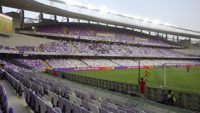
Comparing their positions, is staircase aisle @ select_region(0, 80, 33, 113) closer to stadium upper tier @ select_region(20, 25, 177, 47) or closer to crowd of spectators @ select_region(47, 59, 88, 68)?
crowd of spectators @ select_region(47, 59, 88, 68)

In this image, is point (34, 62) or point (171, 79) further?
point (34, 62)

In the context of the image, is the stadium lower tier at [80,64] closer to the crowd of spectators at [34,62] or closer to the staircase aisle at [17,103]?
the crowd of spectators at [34,62]

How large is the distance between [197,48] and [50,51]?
58456 millimetres

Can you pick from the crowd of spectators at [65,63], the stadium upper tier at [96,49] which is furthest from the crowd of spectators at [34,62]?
the crowd of spectators at [65,63]

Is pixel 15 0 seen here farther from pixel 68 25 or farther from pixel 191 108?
pixel 191 108

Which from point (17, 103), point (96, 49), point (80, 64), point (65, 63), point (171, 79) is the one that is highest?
point (96, 49)

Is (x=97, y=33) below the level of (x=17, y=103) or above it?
above

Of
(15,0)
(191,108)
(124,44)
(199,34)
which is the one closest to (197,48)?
(199,34)

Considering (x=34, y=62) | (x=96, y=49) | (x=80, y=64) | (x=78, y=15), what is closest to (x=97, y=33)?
(x=96, y=49)

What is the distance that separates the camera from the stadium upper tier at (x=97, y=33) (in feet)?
199

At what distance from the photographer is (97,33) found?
70625 mm

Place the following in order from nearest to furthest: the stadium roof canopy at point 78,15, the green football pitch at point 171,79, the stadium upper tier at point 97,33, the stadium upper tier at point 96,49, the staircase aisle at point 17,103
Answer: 1. the staircase aisle at point 17,103
2. the green football pitch at point 171,79
3. the stadium roof canopy at point 78,15
4. the stadium upper tier at point 96,49
5. the stadium upper tier at point 97,33

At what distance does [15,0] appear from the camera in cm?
4225

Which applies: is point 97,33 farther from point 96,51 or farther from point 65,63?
point 65,63
